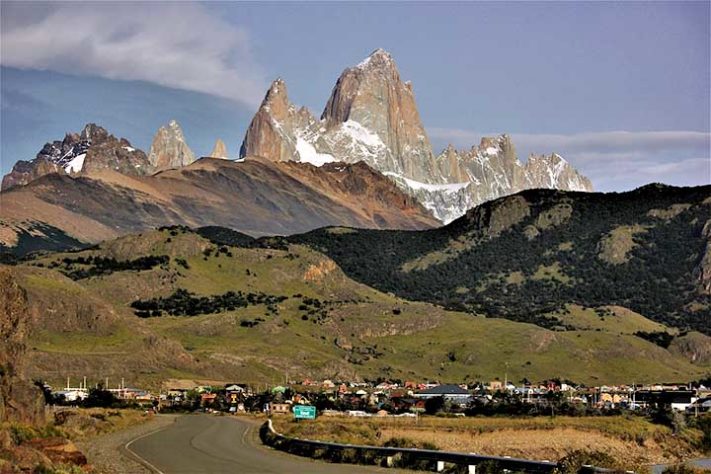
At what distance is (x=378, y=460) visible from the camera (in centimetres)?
4847

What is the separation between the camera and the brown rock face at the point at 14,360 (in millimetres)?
58781

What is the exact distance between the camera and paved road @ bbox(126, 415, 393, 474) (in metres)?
46.8

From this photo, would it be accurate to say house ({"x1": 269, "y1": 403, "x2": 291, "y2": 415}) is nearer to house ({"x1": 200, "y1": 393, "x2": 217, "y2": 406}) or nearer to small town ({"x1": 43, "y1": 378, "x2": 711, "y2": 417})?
small town ({"x1": 43, "y1": 378, "x2": 711, "y2": 417})

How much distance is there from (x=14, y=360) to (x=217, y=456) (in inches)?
487

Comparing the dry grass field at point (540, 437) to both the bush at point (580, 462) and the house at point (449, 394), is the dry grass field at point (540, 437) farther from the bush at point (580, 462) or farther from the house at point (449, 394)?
the house at point (449, 394)

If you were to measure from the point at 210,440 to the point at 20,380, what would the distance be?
1692 cm

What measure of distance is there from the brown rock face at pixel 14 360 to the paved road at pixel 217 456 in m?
5.95

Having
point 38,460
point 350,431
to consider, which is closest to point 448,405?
point 350,431

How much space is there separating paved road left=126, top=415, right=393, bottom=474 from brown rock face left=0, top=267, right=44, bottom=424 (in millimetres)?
5953

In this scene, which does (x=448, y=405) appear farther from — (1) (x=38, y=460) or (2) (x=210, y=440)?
(1) (x=38, y=460)

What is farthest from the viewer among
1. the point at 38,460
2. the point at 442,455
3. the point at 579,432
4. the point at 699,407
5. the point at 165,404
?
the point at 165,404

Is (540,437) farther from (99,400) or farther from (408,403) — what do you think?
(99,400)

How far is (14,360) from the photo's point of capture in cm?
5997

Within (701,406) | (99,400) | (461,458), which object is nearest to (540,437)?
(461,458)
